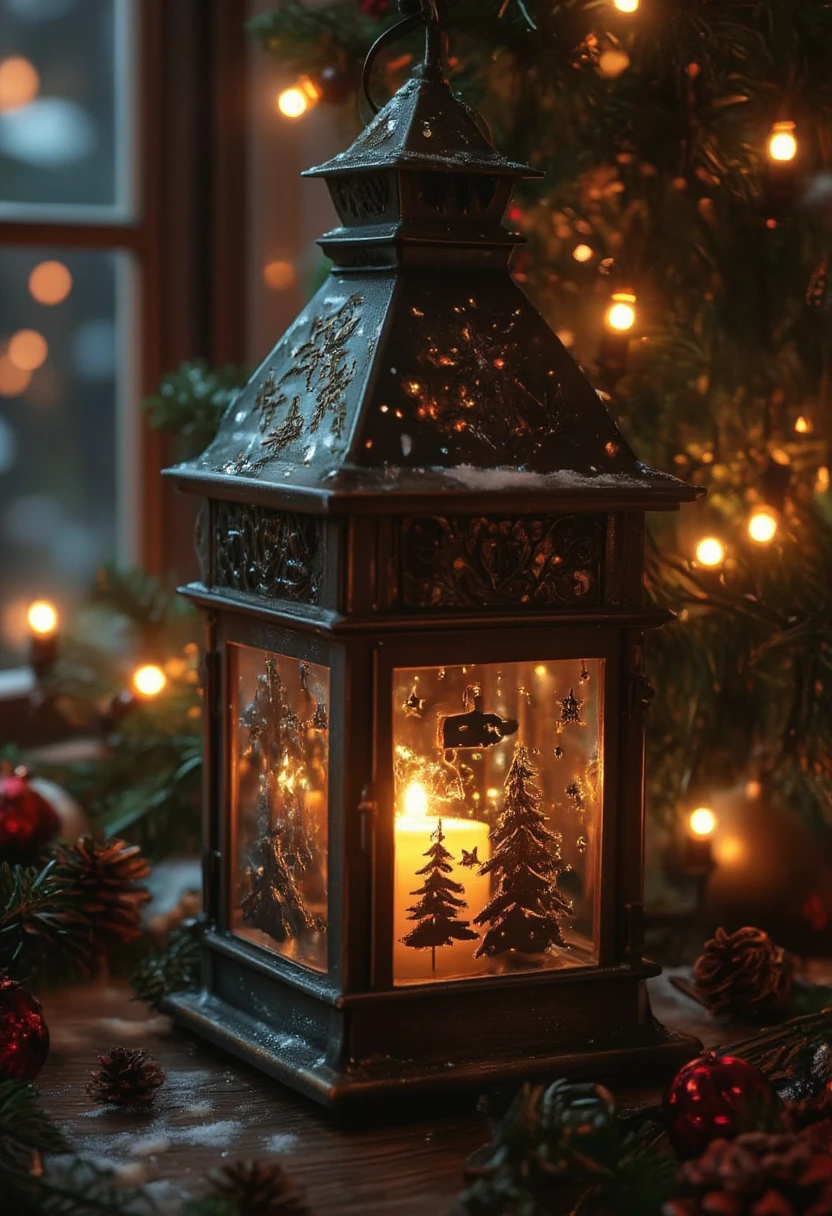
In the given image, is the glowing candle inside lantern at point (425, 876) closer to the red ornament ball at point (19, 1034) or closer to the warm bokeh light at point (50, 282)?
the red ornament ball at point (19, 1034)

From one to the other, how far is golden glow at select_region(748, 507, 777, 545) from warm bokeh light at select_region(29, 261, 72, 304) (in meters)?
1.13

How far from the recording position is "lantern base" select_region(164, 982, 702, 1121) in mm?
1249

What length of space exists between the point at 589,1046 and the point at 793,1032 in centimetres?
17

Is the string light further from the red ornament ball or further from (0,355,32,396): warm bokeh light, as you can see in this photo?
the red ornament ball

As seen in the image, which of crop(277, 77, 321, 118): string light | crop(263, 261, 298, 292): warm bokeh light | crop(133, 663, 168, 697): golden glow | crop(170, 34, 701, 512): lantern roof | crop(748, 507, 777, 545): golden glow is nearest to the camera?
crop(170, 34, 701, 512): lantern roof

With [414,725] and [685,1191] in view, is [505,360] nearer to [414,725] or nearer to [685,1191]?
[414,725]

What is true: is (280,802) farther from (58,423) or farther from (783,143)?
(58,423)

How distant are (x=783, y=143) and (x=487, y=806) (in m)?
0.69

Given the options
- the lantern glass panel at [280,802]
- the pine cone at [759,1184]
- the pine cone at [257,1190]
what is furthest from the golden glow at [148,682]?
the pine cone at [759,1184]

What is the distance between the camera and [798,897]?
1.63 meters

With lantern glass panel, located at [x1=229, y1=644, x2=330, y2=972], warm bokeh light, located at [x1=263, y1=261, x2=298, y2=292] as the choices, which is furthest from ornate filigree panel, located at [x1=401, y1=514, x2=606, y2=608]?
warm bokeh light, located at [x1=263, y1=261, x2=298, y2=292]

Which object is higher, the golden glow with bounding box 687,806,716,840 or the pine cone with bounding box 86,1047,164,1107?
the golden glow with bounding box 687,806,716,840

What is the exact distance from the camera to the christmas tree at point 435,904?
129 centimetres

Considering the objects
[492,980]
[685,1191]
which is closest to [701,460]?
[492,980]
